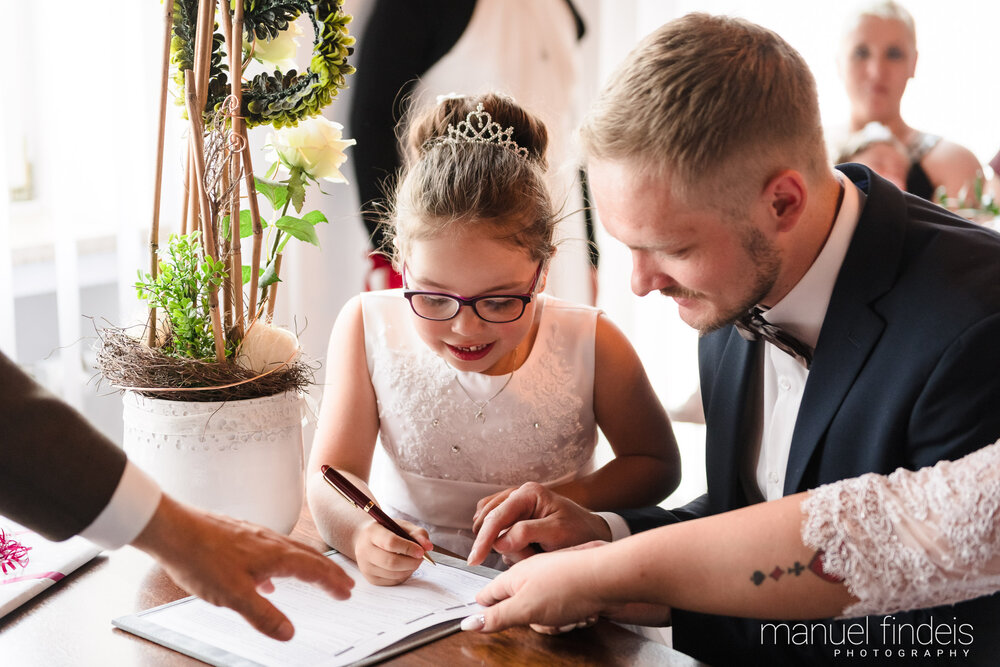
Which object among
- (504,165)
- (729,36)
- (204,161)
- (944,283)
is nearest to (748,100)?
(729,36)

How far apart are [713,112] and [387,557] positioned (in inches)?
27.7

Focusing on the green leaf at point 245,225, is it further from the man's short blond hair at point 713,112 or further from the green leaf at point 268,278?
the man's short blond hair at point 713,112

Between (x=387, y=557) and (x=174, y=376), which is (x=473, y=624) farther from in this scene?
(x=174, y=376)

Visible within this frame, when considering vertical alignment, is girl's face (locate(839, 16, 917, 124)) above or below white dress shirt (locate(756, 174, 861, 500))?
above

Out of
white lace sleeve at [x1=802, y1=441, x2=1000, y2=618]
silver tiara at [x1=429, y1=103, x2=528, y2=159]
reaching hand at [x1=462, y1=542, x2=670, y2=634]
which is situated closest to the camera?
white lace sleeve at [x1=802, y1=441, x2=1000, y2=618]

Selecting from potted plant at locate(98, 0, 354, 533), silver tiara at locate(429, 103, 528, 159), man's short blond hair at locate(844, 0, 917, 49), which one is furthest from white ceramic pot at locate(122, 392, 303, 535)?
man's short blond hair at locate(844, 0, 917, 49)

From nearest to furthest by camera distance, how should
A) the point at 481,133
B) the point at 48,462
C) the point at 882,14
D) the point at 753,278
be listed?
1. the point at 48,462
2. the point at 753,278
3. the point at 481,133
4. the point at 882,14

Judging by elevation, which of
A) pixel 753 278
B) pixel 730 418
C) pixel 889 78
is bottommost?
pixel 730 418

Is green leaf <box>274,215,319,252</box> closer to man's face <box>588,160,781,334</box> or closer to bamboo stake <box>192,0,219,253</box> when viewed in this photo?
bamboo stake <box>192,0,219,253</box>

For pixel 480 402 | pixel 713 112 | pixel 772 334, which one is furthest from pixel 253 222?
pixel 772 334

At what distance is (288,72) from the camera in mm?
1364

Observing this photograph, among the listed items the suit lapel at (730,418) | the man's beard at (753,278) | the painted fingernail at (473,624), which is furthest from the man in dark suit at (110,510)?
the suit lapel at (730,418)

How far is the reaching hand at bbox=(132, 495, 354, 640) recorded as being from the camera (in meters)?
0.92

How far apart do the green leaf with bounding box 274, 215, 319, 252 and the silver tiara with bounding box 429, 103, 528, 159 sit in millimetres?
328
